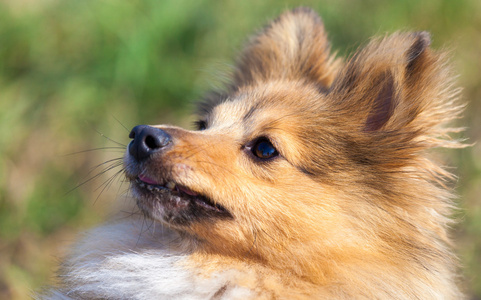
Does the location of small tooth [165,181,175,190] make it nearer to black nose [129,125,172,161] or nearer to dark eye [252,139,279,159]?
black nose [129,125,172,161]

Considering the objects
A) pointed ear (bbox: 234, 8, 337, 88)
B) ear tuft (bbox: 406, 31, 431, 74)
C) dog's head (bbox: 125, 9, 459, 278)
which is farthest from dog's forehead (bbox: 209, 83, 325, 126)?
ear tuft (bbox: 406, 31, 431, 74)

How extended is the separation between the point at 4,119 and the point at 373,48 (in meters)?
3.96

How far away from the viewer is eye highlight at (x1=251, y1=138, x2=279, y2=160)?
9.90 feet

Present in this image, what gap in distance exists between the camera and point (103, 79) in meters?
5.94

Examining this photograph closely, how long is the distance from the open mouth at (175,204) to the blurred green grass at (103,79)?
2282 mm

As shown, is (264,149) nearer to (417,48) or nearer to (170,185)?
(170,185)

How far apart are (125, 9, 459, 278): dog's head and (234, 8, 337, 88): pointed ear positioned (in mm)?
698

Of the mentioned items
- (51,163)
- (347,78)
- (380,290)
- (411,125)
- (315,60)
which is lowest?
(380,290)

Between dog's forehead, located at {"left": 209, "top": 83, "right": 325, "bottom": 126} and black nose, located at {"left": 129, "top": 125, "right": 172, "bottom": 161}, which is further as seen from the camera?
dog's forehead, located at {"left": 209, "top": 83, "right": 325, "bottom": 126}

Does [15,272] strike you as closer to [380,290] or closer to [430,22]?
[380,290]

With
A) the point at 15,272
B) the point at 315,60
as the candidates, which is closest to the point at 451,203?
the point at 315,60

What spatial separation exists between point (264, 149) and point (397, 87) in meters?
0.81

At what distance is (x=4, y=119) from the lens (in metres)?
5.41

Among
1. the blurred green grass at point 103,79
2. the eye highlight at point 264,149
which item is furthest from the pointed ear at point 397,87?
the blurred green grass at point 103,79
